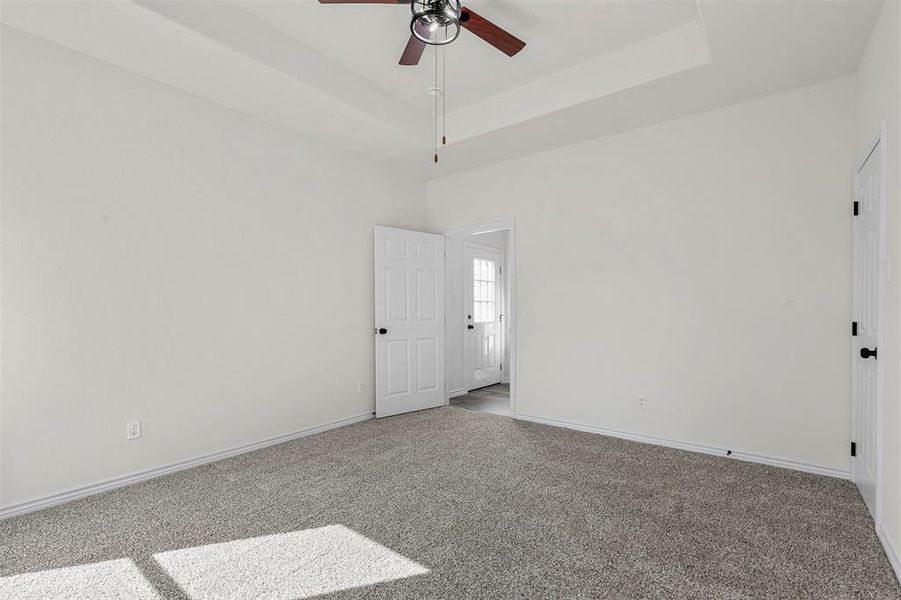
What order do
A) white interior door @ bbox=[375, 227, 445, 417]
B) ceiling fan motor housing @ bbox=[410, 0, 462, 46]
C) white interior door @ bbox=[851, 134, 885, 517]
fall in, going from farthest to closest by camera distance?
1. white interior door @ bbox=[375, 227, 445, 417]
2. white interior door @ bbox=[851, 134, 885, 517]
3. ceiling fan motor housing @ bbox=[410, 0, 462, 46]

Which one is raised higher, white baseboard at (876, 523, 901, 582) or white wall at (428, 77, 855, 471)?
white wall at (428, 77, 855, 471)

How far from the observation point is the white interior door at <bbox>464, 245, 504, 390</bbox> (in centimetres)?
616

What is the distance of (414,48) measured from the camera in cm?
260

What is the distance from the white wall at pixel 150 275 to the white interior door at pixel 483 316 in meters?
2.16

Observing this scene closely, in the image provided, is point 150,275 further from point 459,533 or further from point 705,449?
point 705,449

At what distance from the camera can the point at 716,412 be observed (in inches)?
137

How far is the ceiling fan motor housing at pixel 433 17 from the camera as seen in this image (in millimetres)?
2098

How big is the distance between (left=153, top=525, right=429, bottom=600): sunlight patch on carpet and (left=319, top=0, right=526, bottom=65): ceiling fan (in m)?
2.53

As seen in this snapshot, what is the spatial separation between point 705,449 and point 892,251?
2.01 m

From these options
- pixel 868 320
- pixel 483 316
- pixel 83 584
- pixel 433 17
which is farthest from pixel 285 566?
pixel 483 316

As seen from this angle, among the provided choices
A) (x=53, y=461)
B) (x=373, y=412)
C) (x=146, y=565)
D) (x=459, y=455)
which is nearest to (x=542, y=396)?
(x=459, y=455)

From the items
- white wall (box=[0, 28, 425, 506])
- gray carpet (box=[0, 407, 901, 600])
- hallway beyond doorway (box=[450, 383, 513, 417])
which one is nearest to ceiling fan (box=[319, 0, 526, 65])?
white wall (box=[0, 28, 425, 506])

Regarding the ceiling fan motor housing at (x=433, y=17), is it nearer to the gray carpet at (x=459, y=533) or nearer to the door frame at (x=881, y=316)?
the door frame at (x=881, y=316)

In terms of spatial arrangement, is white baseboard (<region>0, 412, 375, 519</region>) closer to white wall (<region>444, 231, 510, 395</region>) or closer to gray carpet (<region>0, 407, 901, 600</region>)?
gray carpet (<region>0, 407, 901, 600</region>)
